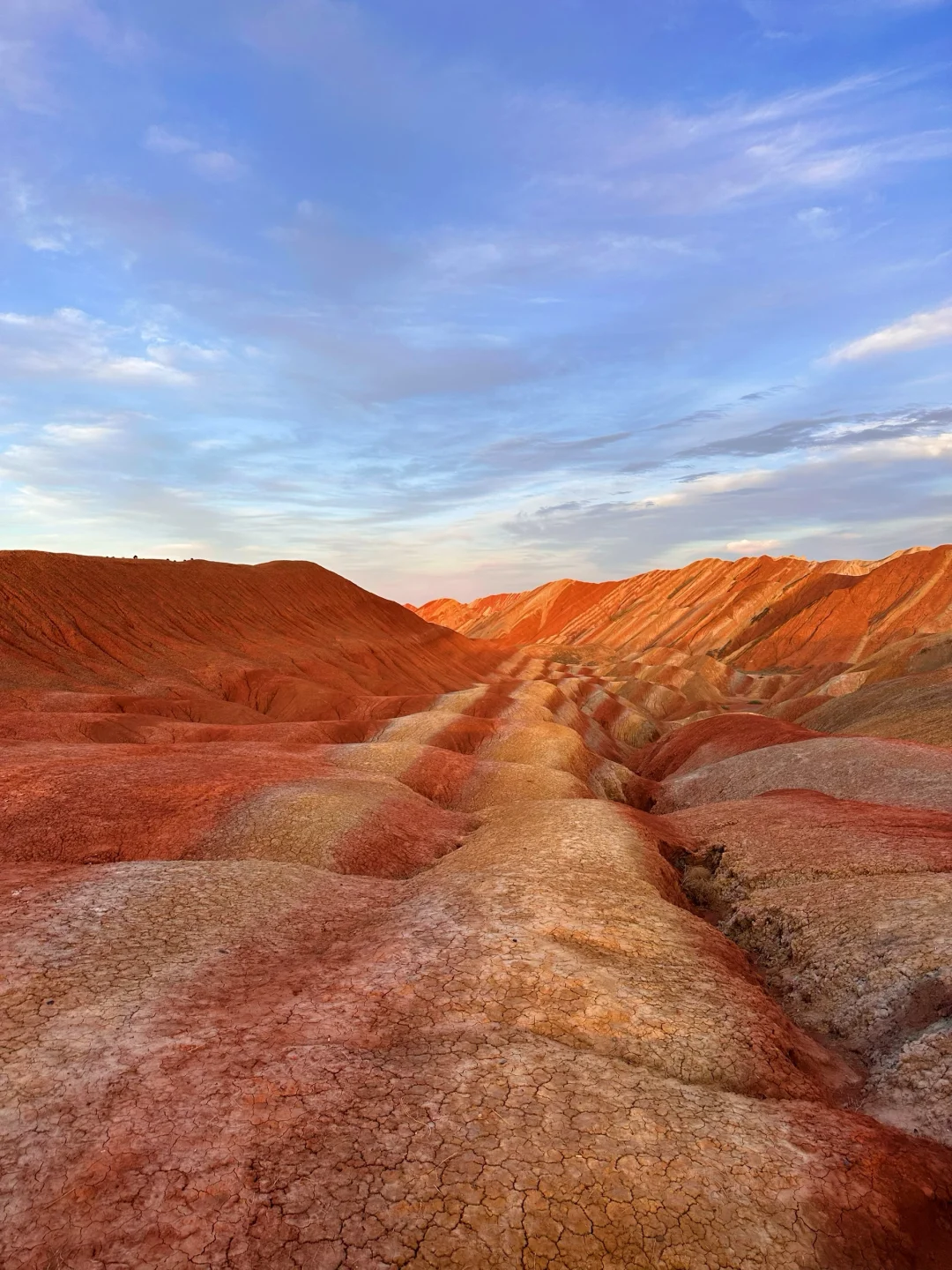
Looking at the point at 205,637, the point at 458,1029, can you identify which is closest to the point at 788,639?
the point at 205,637

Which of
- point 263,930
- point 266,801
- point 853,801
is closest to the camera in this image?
point 263,930

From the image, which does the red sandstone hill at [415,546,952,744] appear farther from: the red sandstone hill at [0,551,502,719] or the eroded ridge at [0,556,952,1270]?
the red sandstone hill at [0,551,502,719]

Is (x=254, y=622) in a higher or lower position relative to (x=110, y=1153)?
higher

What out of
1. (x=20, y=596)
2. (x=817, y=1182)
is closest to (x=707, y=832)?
(x=817, y=1182)

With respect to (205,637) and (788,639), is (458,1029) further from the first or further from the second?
(788,639)

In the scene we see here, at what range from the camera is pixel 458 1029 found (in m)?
11.2

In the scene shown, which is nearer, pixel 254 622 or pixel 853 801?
pixel 853 801

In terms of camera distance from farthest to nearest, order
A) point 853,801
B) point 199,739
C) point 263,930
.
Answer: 1. point 199,739
2. point 853,801
3. point 263,930

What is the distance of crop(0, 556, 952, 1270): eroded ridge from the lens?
776 centimetres

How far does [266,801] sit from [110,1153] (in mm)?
16178

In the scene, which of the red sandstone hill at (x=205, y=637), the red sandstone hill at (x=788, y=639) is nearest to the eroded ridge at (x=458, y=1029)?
the red sandstone hill at (x=788, y=639)

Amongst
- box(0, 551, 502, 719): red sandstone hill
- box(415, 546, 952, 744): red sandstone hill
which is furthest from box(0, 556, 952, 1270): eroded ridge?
box(0, 551, 502, 719): red sandstone hill

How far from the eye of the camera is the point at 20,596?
69.2 m

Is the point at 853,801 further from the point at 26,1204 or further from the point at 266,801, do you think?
the point at 26,1204
